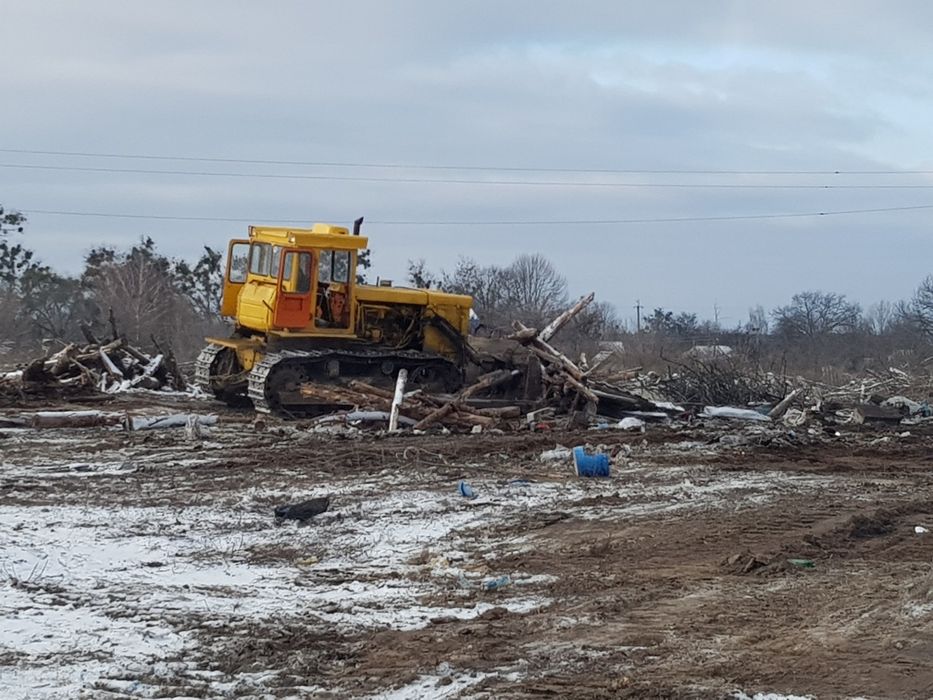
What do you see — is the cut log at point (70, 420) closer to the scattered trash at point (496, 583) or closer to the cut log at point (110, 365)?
the cut log at point (110, 365)

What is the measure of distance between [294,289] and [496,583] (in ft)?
39.8

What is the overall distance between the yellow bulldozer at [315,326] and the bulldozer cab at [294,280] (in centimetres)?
2

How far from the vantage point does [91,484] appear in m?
11.9

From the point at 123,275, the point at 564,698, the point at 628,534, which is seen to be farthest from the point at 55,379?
the point at 123,275

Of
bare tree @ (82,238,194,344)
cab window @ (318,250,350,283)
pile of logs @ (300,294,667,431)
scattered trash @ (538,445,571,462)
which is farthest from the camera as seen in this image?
bare tree @ (82,238,194,344)

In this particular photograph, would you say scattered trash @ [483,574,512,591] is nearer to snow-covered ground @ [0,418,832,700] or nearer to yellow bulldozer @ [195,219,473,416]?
snow-covered ground @ [0,418,832,700]

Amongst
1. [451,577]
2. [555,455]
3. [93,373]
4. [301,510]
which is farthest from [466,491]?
[93,373]

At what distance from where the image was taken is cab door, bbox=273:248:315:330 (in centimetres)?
1944

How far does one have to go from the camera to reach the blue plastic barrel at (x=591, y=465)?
521 inches

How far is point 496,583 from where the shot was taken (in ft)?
26.1

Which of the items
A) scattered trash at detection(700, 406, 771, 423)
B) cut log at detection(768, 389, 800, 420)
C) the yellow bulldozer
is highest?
the yellow bulldozer

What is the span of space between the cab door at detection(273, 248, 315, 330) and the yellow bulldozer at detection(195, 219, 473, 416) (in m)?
0.02

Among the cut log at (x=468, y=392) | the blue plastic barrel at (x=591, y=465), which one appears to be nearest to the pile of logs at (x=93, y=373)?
the cut log at (x=468, y=392)

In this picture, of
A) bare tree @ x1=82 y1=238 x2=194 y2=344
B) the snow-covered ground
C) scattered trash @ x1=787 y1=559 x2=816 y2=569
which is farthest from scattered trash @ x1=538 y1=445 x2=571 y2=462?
bare tree @ x1=82 y1=238 x2=194 y2=344
